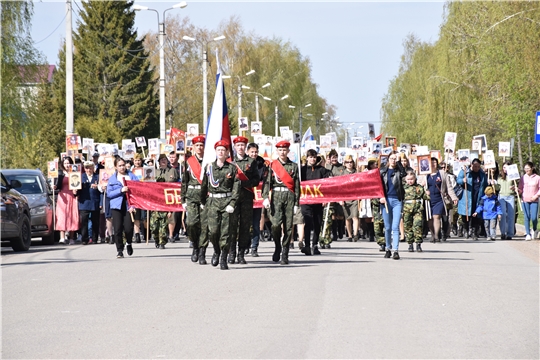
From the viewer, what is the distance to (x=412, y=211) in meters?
20.5

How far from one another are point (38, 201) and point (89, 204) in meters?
1.17

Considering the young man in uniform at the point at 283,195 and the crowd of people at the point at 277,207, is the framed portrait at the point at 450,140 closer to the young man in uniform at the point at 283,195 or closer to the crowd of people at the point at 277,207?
the crowd of people at the point at 277,207

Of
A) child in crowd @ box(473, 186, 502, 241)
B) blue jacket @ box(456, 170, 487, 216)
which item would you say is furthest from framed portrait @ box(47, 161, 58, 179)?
child in crowd @ box(473, 186, 502, 241)

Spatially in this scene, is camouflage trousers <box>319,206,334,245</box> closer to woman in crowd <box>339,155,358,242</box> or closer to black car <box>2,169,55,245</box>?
woman in crowd <box>339,155,358,242</box>

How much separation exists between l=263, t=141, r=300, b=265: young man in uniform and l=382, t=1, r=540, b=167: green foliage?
13.7 m

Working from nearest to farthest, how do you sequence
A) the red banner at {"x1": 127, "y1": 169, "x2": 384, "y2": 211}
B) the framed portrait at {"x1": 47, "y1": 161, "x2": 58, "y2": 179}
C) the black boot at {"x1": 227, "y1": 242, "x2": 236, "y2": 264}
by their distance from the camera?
the black boot at {"x1": 227, "y1": 242, "x2": 236, "y2": 264} < the red banner at {"x1": 127, "y1": 169, "x2": 384, "y2": 211} < the framed portrait at {"x1": 47, "y1": 161, "x2": 58, "y2": 179}

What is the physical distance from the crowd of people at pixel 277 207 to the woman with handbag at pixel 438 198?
2cm

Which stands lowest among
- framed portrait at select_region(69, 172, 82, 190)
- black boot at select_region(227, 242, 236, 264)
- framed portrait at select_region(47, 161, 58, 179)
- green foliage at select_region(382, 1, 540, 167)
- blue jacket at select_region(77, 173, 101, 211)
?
black boot at select_region(227, 242, 236, 264)

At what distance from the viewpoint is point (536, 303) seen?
472 inches

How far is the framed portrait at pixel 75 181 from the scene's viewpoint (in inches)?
965

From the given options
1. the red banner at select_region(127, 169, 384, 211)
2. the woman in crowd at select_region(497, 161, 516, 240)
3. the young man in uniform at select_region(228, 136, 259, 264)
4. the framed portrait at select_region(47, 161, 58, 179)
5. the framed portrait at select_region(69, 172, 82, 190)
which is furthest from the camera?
the woman in crowd at select_region(497, 161, 516, 240)

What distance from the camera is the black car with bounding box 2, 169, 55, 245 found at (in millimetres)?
24188

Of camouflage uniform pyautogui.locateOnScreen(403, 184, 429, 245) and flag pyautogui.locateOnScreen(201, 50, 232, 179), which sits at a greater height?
flag pyautogui.locateOnScreen(201, 50, 232, 179)

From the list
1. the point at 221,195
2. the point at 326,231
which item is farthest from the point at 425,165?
the point at 221,195
